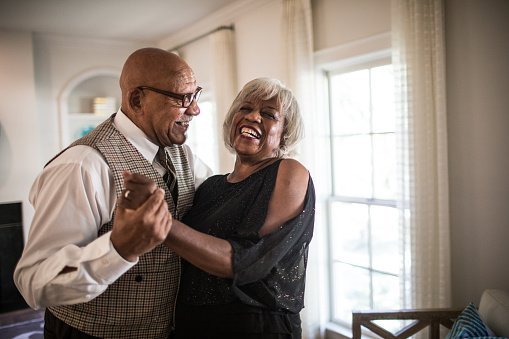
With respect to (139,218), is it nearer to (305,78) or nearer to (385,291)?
(305,78)

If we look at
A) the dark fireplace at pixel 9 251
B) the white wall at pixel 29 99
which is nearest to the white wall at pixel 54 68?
the white wall at pixel 29 99

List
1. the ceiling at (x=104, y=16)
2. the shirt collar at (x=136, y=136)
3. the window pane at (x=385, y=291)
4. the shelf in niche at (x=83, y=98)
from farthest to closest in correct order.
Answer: the shelf in niche at (x=83, y=98), the ceiling at (x=104, y=16), the window pane at (x=385, y=291), the shirt collar at (x=136, y=136)

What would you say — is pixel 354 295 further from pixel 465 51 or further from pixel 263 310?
pixel 263 310

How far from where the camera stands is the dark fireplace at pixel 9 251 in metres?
5.06

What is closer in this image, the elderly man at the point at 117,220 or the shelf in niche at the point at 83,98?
the elderly man at the point at 117,220

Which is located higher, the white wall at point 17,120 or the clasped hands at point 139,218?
the white wall at point 17,120

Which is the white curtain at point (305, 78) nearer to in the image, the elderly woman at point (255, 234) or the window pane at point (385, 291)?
the window pane at point (385, 291)

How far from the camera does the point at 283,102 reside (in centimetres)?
164

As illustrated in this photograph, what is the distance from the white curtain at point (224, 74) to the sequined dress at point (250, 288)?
3.06m

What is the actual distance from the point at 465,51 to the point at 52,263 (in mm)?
2368

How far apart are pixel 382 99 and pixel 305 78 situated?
0.63m

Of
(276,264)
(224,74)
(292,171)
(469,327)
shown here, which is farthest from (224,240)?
(224,74)

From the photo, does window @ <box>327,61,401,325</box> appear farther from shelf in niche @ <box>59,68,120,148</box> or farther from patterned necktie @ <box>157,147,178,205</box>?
shelf in niche @ <box>59,68,120,148</box>

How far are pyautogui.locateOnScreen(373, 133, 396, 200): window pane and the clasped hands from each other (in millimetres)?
2481
